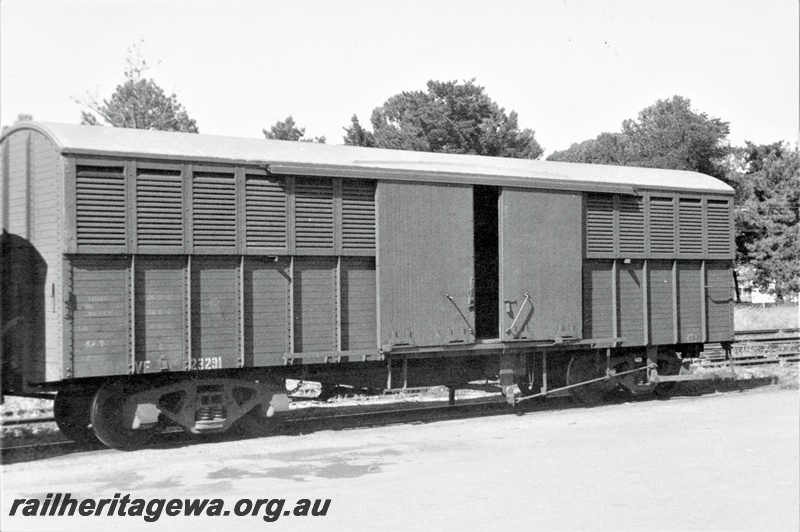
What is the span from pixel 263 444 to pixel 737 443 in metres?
5.78

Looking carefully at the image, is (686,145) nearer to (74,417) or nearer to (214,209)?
(214,209)

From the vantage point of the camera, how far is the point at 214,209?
35.1 ft

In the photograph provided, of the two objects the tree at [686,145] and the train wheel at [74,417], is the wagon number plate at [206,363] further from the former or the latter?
the tree at [686,145]

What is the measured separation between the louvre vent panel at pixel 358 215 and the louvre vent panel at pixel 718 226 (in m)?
6.60

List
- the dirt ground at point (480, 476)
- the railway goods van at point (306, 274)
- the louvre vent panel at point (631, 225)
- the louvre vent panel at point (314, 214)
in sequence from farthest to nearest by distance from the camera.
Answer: the louvre vent panel at point (631, 225)
the louvre vent panel at point (314, 214)
the railway goods van at point (306, 274)
the dirt ground at point (480, 476)

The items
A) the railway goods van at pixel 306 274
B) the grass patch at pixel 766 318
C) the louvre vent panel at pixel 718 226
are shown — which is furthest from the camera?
the grass patch at pixel 766 318

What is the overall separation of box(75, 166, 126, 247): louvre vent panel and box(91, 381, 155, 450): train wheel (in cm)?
177

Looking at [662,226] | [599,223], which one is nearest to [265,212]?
[599,223]

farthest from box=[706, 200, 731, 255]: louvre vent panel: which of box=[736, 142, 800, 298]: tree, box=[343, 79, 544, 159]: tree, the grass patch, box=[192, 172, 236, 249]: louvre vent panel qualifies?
box=[736, 142, 800, 298]: tree

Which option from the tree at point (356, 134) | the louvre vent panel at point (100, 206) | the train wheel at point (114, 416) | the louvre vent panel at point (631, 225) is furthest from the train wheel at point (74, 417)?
the tree at point (356, 134)

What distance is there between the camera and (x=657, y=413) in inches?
517

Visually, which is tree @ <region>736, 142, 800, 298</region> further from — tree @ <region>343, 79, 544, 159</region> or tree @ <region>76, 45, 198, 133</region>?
tree @ <region>76, 45, 198, 133</region>

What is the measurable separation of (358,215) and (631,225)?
501cm

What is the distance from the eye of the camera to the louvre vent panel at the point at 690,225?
48.2ft
